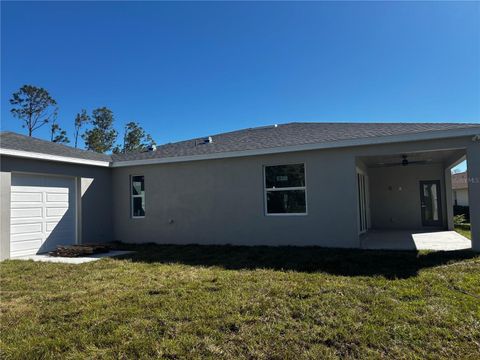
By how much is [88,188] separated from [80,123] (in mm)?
27007

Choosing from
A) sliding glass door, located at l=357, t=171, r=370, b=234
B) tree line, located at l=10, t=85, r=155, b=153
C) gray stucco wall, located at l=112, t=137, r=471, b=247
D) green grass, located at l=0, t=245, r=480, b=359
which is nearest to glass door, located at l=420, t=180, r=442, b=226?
sliding glass door, located at l=357, t=171, r=370, b=234

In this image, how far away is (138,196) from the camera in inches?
474

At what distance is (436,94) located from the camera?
41.0ft

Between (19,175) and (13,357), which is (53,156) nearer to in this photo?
(19,175)

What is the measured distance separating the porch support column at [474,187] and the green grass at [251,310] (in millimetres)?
814

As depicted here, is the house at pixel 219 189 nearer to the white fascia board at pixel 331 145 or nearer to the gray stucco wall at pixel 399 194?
the white fascia board at pixel 331 145

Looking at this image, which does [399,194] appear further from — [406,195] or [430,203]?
[430,203]

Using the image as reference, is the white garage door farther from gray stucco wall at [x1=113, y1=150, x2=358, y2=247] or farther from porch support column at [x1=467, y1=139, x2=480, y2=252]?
porch support column at [x1=467, y1=139, x2=480, y2=252]

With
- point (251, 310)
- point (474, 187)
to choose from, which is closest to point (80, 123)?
point (474, 187)

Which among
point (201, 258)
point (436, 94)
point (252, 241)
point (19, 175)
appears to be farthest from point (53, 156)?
point (436, 94)

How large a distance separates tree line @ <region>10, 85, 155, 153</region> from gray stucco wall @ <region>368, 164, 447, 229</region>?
20.0 meters

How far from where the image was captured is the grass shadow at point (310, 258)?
20.7ft

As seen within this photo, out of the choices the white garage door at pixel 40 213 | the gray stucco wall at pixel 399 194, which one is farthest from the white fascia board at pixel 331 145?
the gray stucco wall at pixel 399 194

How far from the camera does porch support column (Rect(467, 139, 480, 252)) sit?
25.3ft
